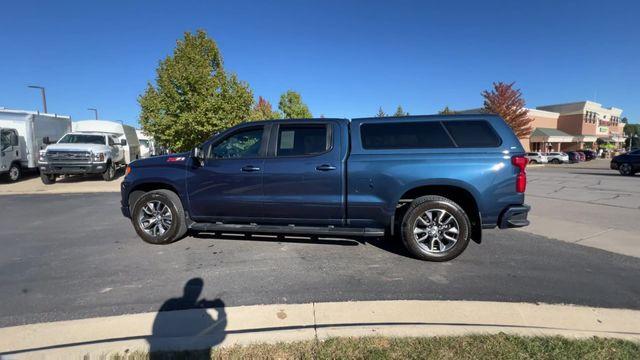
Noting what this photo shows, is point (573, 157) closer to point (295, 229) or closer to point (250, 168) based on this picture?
point (295, 229)

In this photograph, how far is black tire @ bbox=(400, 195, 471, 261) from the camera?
4227 millimetres

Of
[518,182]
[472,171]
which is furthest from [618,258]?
[472,171]

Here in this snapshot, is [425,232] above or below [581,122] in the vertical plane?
below

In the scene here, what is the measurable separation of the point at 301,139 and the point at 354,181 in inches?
39.6

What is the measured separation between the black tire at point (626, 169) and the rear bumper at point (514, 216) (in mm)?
21252

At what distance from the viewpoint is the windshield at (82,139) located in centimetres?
1374

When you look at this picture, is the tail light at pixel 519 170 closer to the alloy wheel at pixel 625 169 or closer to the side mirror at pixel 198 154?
the side mirror at pixel 198 154

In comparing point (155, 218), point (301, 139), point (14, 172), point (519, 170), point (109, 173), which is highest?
point (301, 139)

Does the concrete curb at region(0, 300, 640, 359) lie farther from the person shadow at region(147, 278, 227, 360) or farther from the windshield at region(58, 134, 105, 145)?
the windshield at region(58, 134, 105, 145)

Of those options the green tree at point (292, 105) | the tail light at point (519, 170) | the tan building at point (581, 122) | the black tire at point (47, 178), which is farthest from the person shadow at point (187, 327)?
the tan building at point (581, 122)

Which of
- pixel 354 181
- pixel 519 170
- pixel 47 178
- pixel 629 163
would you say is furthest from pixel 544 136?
pixel 47 178

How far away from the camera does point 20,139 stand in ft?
45.3

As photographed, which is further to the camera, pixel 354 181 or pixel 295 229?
pixel 295 229

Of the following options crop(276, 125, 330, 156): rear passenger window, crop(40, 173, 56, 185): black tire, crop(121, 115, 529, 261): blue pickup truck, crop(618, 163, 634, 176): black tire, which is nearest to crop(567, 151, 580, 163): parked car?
crop(618, 163, 634, 176): black tire
